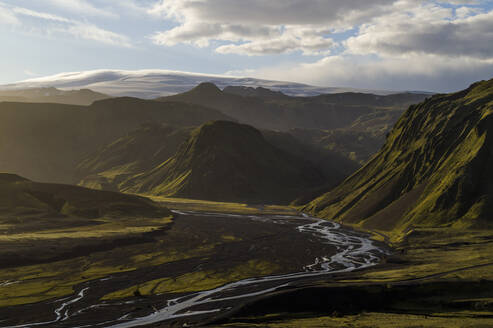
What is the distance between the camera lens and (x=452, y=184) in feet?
591

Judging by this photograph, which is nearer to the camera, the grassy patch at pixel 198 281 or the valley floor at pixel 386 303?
the valley floor at pixel 386 303

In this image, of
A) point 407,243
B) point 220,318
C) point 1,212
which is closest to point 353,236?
point 407,243

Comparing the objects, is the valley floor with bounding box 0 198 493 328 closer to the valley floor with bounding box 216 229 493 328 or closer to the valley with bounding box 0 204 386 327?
the valley floor with bounding box 216 229 493 328

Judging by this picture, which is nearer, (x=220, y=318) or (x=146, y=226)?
(x=220, y=318)

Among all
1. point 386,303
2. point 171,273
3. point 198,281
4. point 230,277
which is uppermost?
point 386,303

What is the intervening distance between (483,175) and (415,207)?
27.0 m

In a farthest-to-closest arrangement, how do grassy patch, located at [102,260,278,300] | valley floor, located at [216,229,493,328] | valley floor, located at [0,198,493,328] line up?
grassy patch, located at [102,260,278,300]
valley floor, located at [0,198,493,328]
valley floor, located at [216,229,493,328]

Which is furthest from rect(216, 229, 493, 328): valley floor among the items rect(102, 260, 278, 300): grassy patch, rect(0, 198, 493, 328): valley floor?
rect(102, 260, 278, 300): grassy patch

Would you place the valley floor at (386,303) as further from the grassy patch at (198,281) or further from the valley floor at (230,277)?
the grassy patch at (198,281)

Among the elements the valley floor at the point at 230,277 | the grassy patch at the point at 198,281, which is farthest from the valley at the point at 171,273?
the valley floor at the point at 230,277

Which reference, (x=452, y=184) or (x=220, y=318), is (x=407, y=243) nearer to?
(x=452, y=184)

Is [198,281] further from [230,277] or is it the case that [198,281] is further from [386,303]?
[386,303]

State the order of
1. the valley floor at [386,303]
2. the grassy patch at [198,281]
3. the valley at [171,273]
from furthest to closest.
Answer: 1. the grassy patch at [198,281]
2. the valley at [171,273]
3. the valley floor at [386,303]

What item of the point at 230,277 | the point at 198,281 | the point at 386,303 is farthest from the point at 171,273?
the point at 386,303
